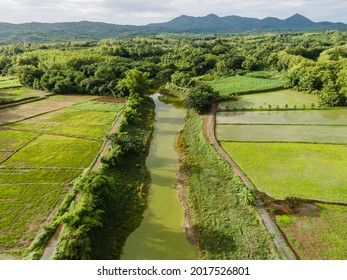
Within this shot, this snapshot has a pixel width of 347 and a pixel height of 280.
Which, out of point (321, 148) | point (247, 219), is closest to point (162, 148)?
point (247, 219)

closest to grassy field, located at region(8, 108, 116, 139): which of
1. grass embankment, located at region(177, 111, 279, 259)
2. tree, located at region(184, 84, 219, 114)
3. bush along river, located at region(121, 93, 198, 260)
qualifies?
bush along river, located at region(121, 93, 198, 260)

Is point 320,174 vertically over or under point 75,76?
→ under

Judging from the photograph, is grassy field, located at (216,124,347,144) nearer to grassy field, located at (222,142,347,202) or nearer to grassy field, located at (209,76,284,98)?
grassy field, located at (222,142,347,202)

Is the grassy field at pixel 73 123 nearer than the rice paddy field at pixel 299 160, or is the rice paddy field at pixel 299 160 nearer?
the rice paddy field at pixel 299 160

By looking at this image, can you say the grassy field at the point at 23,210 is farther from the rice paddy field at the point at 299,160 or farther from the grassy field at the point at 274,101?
the grassy field at the point at 274,101

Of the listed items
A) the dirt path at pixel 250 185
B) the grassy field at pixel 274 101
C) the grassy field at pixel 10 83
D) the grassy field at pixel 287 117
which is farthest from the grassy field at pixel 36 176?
the grassy field at pixel 10 83

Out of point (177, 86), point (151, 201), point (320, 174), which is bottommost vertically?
point (151, 201)

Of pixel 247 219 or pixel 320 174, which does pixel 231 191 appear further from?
pixel 320 174
